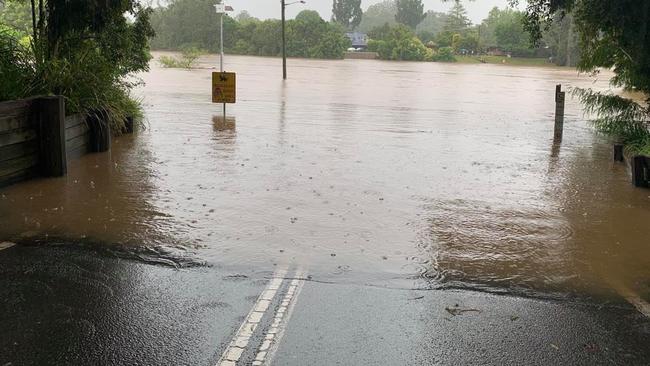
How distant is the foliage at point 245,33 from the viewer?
334 ft

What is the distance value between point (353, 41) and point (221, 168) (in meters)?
119

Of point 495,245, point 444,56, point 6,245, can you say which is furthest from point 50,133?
point 444,56

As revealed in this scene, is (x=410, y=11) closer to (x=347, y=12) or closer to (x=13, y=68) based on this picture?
(x=347, y=12)

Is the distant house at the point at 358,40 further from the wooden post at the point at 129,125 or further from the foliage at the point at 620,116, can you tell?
the wooden post at the point at 129,125

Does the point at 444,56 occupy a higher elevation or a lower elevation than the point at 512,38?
lower

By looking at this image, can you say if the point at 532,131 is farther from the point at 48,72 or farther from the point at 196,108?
the point at 48,72

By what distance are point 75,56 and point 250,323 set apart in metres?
9.09

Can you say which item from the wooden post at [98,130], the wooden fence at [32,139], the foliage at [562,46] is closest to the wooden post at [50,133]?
the wooden fence at [32,139]

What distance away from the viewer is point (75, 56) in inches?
480

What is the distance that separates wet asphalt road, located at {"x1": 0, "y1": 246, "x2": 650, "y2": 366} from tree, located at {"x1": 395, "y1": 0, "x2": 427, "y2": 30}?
154830 millimetres

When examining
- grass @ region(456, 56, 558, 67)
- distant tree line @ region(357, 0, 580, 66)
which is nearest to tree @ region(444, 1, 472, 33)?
distant tree line @ region(357, 0, 580, 66)

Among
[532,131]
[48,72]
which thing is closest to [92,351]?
[48,72]

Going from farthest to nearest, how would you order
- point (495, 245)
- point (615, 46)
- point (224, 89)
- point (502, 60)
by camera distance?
1. point (502, 60)
2. point (224, 89)
3. point (615, 46)
4. point (495, 245)

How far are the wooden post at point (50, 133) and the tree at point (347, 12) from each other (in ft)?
501
